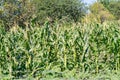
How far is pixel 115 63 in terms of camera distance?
712 cm

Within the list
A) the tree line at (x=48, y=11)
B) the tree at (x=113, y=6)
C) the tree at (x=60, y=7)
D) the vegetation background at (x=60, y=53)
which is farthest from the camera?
the tree at (x=113, y=6)

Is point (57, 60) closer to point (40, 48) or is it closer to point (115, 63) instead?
point (40, 48)

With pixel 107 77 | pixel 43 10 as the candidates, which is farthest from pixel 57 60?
pixel 43 10

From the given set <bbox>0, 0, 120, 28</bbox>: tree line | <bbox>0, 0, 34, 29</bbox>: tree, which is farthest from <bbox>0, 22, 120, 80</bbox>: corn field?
<bbox>0, 0, 34, 29</bbox>: tree

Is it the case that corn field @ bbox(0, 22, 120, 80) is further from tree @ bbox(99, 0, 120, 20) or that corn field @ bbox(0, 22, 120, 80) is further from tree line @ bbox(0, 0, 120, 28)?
tree @ bbox(99, 0, 120, 20)

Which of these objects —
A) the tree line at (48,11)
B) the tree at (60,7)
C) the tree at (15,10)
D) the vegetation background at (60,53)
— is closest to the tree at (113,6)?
the tree line at (48,11)

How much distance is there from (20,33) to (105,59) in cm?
205

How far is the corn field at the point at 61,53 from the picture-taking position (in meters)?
6.38

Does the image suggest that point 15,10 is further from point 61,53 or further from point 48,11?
point 61,53

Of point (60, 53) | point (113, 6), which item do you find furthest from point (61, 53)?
point (113, 6)

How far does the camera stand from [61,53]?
6.93 meters

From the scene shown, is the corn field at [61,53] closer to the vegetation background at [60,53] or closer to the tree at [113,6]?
the vegetation background at [60,53]

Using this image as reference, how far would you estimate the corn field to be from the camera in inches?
251

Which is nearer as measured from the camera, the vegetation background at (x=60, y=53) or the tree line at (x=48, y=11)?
the vegetation background at (x=60, y=53)
